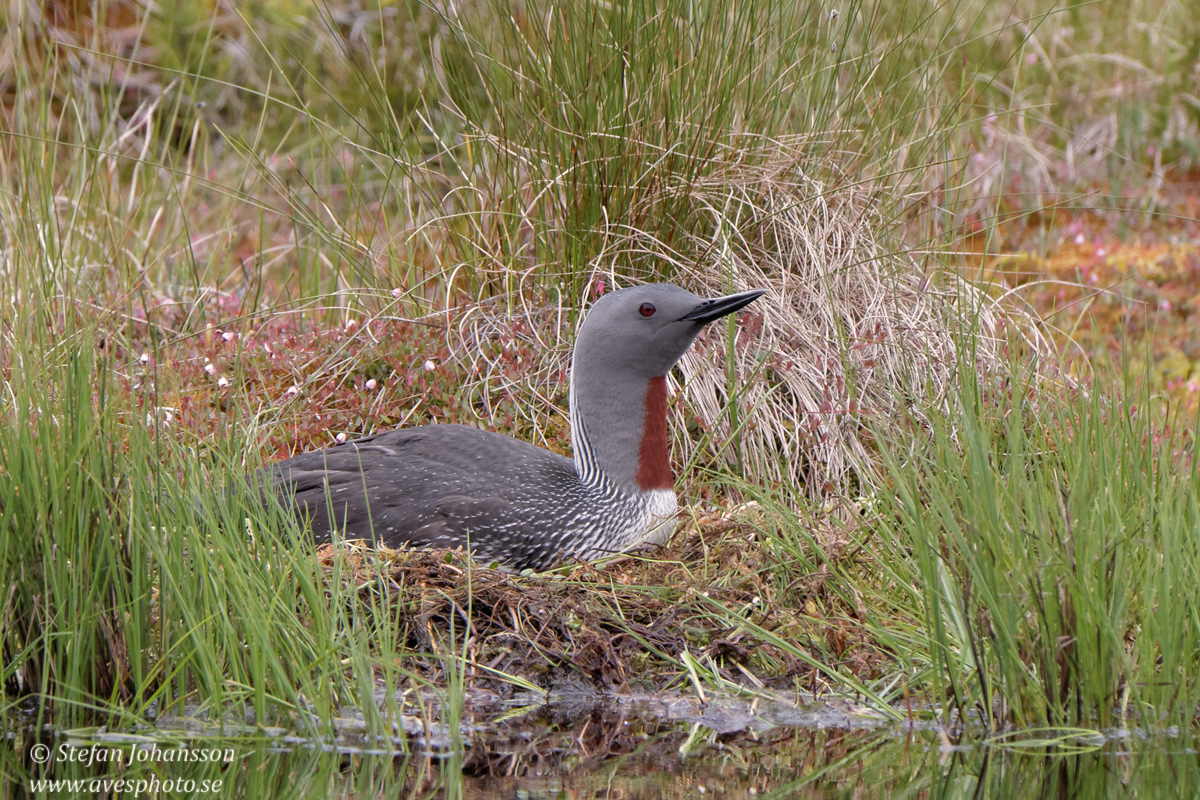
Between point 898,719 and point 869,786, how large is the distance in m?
0.38

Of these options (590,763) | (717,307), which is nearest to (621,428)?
(717,307)

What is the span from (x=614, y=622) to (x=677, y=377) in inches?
57.9

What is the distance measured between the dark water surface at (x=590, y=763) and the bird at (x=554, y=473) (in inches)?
33.5

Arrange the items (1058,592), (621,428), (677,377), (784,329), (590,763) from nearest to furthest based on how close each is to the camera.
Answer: (1058,592) < (590,763) < (621,428) < (784,329) < (677,377)

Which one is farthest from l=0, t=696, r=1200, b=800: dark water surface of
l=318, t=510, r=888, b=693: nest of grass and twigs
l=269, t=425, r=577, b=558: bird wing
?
l=269, t=425, r=577, b=558: bird wing

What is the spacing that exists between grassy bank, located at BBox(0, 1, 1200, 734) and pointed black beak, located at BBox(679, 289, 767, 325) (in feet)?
1.05

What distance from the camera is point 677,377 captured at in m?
4.67

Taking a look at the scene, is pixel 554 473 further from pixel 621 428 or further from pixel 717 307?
pixel 717 307

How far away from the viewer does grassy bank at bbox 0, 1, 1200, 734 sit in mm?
2705

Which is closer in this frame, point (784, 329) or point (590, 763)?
point (590, 763)

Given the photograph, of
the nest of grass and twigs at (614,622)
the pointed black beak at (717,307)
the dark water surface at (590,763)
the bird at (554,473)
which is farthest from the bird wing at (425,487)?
the dark water surface at (590,763)

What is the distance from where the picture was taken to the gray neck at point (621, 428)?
3941mm

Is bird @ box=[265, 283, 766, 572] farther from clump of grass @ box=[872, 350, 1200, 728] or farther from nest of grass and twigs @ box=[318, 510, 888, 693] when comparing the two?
clump of grass @ box=[872, 350, 1200, 728]

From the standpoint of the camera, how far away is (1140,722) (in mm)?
2777
